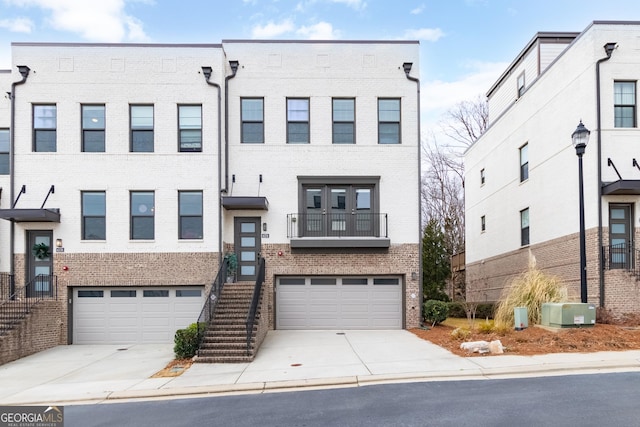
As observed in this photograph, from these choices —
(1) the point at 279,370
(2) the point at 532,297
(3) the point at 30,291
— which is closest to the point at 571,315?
(2) the point at 532,297

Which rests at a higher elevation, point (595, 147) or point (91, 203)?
point (595, 147)

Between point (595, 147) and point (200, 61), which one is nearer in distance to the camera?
point (595, 147)

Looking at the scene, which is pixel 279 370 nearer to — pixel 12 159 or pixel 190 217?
pixel 190 217

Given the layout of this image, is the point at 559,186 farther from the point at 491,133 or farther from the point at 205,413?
the point at 205,413

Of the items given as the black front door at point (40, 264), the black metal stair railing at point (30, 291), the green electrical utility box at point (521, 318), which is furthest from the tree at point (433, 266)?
the black front door at point (40, 264)

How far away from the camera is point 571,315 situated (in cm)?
1162

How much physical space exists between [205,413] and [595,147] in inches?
526

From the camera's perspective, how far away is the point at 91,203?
1533 centimetres

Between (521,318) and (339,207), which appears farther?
(339,207)

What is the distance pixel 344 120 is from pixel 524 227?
29.6ft

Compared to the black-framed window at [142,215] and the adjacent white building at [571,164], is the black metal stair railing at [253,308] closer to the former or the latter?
the black-framed window at [142,215]

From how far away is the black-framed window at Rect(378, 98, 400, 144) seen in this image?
16016mm

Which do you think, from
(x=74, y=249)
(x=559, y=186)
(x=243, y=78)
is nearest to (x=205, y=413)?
(x=74, y=249)

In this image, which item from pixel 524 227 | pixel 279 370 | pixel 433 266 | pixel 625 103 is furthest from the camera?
pixel 433 266
